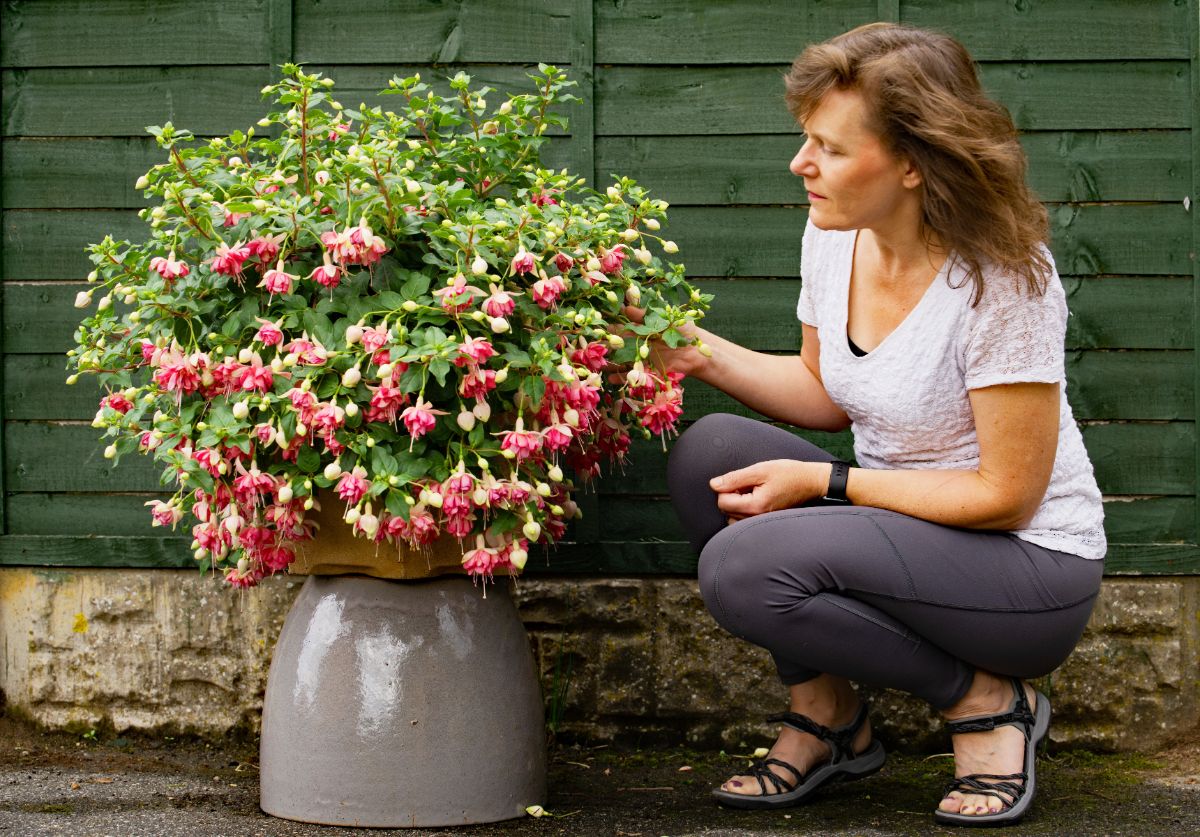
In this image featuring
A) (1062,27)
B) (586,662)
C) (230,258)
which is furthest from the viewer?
(586,662)

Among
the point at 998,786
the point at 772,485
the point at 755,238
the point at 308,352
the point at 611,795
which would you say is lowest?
the point at 611,795

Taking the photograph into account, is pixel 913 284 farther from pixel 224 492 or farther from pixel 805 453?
pixel 224 492

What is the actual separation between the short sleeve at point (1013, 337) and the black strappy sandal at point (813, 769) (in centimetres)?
76

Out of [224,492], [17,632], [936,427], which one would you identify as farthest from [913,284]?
[17,632]

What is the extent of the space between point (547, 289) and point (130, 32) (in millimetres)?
1543

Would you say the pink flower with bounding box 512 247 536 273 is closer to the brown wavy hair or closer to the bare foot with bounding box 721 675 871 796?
the brown wavy hair

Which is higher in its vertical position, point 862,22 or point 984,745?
point 862,22

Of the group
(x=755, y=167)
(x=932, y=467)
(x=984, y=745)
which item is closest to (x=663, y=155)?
(x=755, y=167)

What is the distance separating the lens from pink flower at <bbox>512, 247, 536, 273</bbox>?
6.86ft

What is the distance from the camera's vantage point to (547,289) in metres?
2.14

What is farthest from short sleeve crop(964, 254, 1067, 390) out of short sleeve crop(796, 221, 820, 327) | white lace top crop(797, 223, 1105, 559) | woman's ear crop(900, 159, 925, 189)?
short sleeve crop(796, 221, 820, 327)

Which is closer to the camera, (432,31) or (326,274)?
(326,274)

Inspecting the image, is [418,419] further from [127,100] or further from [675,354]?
[127,100]

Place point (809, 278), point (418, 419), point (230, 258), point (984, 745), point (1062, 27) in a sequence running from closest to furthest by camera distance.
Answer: point (418, 419) < point (230, 258) < point (984, 745) < point (809, 278) < point (1062, 27)
